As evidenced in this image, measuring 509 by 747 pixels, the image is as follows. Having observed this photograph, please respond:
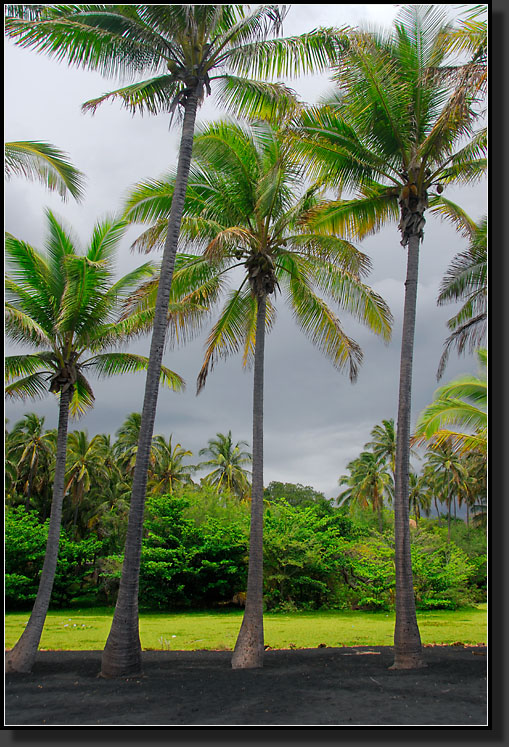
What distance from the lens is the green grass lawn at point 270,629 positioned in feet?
47.6

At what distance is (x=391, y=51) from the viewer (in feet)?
35.1

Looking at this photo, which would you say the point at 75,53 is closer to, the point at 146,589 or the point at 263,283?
the point at 263,283

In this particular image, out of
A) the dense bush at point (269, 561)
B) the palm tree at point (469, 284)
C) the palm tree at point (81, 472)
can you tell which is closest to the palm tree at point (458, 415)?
the palm tree at point (469, 284)

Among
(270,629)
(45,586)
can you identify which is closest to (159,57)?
(45,586)

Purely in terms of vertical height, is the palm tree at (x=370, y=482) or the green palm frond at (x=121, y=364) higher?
the green palm frond at (x=121, y=364)

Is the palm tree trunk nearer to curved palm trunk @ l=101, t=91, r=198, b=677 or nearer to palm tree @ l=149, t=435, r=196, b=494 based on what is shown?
curved palm trunk @ l=101, t=91, r=198, b=677

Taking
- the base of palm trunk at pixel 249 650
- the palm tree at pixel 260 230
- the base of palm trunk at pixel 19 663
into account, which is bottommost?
the base of palm trunk at pixel 19 663

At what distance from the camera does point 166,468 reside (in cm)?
3850

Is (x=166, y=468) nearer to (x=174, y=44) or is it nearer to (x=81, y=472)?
(x=81, y=472)

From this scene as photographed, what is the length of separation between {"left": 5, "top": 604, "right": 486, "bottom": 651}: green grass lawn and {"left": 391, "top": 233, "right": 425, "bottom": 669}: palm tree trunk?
A: 4.62 metres

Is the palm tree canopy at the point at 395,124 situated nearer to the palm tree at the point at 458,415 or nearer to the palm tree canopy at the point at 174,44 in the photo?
the palm tree canopy at the point at 174,44

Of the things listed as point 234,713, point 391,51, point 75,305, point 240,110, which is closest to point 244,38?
point 240,110

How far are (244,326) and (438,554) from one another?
15.3 m

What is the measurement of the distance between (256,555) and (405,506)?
3.23 meters
